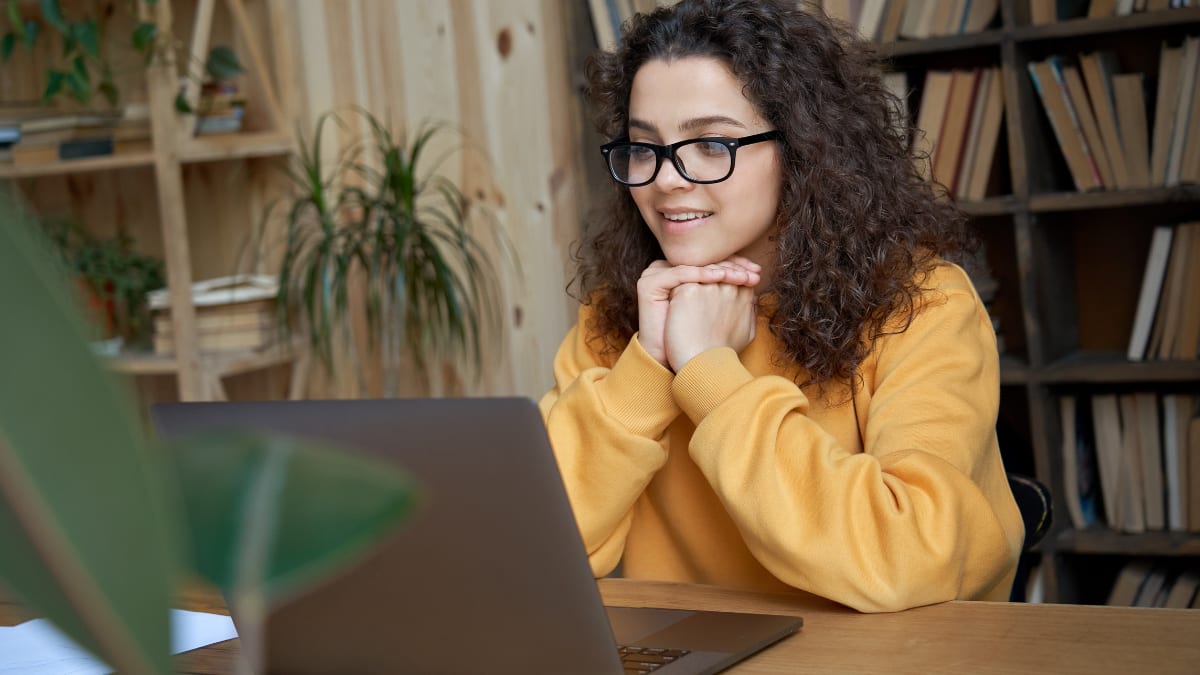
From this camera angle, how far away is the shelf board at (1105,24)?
7.93ft

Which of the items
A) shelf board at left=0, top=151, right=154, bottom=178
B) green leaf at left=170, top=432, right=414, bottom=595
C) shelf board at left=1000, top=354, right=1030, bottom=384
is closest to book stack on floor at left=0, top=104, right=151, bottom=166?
shelf board at left=0, top=151, right=154, bottom=178

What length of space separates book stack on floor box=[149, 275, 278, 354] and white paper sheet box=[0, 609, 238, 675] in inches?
70.6

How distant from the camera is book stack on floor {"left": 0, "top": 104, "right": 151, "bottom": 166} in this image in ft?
10.0

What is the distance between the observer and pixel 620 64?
5.65 feet

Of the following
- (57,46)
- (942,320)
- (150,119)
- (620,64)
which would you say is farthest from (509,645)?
(57,46)

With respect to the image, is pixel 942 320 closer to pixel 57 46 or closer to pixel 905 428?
pixel 905 428

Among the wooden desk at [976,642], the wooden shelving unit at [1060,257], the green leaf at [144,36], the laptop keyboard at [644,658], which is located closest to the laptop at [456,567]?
the laptop keyboard at [644,658]

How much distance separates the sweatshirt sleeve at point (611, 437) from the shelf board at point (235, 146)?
5.79 ft

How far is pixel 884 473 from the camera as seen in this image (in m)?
1.30

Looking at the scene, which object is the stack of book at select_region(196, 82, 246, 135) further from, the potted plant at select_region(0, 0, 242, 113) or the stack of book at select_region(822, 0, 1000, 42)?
the stack of book at select_region(822, 0, 1000, 42)

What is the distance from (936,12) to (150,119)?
5.77 ft

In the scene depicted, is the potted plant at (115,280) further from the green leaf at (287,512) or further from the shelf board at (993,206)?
the green leaf at (287,512)

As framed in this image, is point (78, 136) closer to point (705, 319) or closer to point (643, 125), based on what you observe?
point (643, 125)

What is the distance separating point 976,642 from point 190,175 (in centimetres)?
287
